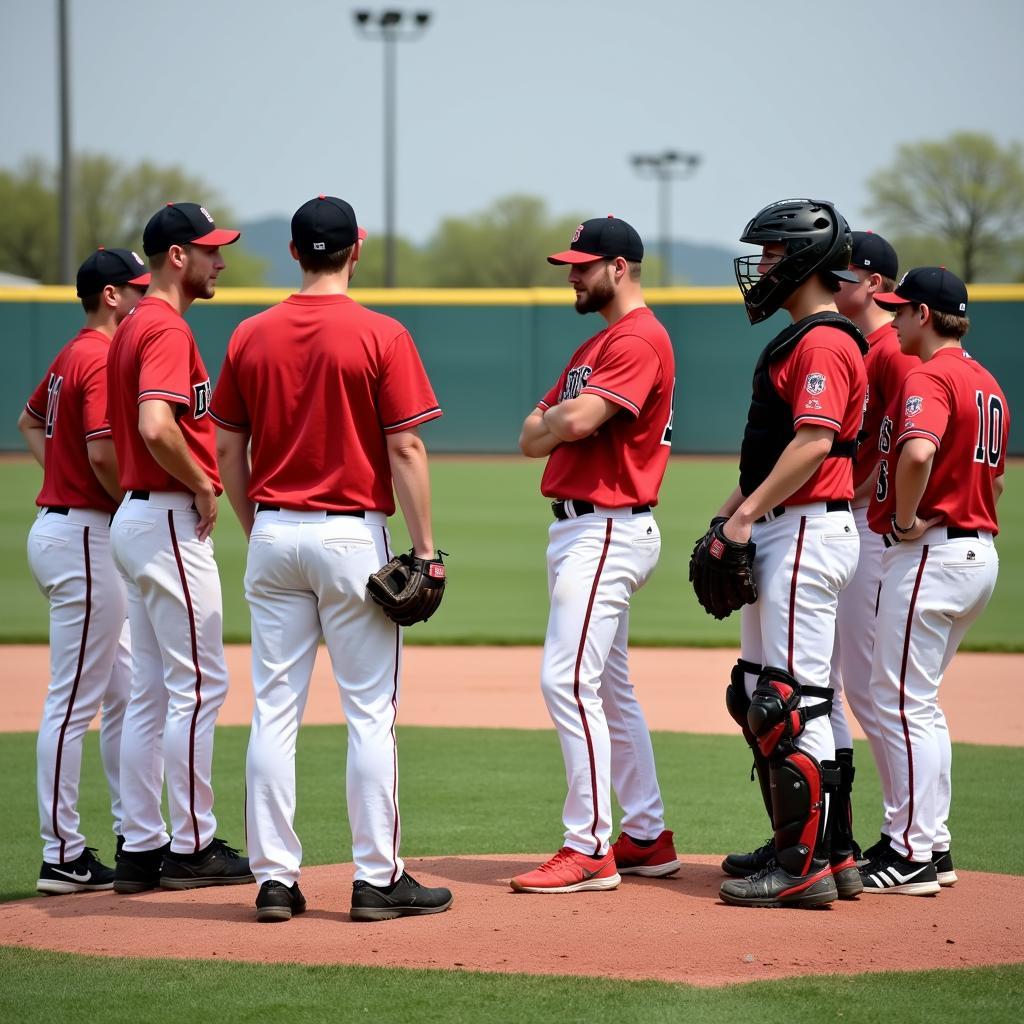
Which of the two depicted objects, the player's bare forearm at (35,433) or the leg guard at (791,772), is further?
the player's bare forearm at (35,433)

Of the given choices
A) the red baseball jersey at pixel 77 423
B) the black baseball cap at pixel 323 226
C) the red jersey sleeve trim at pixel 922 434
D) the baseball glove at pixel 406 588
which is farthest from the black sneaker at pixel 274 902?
the red jersey sleeve trim at pixel 922 434

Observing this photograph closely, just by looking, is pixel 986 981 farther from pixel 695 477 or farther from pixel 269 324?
pixel 695 477

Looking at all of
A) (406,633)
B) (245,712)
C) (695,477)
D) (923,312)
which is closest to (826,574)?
(923,312)

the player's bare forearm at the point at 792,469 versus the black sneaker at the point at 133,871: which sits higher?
the player's bare forearm at the point at 792,469

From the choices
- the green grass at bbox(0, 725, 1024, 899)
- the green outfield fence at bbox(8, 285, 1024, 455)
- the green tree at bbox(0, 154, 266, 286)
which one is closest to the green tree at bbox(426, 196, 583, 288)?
the green tree at bbox(0, 154, 266, 286)

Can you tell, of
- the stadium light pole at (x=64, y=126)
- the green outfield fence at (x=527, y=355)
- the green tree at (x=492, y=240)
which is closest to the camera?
the stadium light pole at (x=64, y=126)

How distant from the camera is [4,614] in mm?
11570

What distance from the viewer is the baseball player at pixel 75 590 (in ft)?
14.9

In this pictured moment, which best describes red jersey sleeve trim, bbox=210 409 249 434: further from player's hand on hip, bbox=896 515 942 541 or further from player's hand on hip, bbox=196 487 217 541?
player's hand on hip, bbox=896 515 942 541

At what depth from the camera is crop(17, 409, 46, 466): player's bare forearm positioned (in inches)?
203

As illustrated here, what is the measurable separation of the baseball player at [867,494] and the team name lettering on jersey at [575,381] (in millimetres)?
928

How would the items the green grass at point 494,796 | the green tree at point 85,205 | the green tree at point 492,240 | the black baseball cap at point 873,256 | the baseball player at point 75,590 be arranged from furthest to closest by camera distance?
the green tree at point 492,240, the green tree at point 85,205, the green grass at point 494,796, the black baseball cap at point 873,256, the baseball player at point 75,590

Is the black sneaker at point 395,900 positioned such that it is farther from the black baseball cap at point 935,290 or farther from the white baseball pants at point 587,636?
the black baseball cap at point 935,290

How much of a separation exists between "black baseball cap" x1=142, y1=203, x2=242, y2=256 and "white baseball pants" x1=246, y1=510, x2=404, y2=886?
0.97 m
